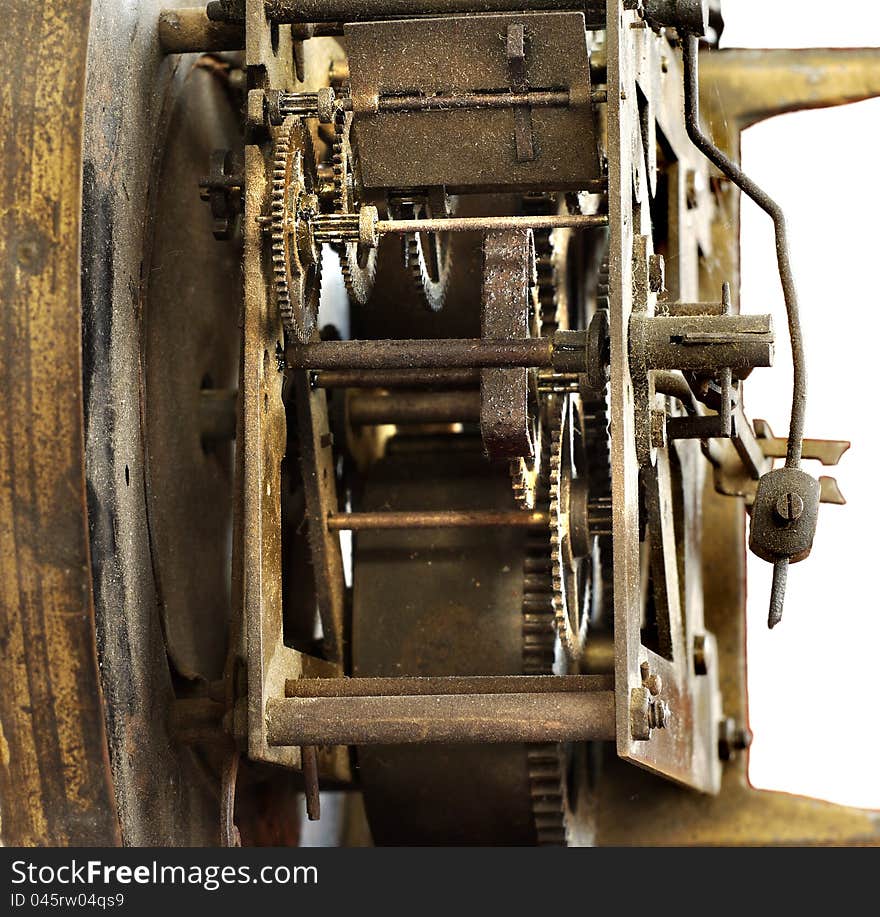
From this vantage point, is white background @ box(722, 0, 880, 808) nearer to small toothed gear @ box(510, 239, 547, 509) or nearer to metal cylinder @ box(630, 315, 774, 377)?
small toothed gear @ box(510, 239, 547, 509)

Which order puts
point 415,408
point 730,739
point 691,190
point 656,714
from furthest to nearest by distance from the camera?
point 730,739, point 691,190, point 415,408, point 656,714

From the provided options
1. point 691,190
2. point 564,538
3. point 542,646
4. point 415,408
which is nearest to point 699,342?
point 564,538

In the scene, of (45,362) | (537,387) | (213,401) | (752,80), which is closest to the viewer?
(45,362)

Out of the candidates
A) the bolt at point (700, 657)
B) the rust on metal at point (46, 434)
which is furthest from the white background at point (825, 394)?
the rust on metal at point (46, 434)

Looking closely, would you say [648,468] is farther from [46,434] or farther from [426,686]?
[46,434]

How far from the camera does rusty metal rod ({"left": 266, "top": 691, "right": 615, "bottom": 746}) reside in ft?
7.38

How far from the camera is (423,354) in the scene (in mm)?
2404

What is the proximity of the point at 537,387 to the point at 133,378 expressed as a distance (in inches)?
23.6

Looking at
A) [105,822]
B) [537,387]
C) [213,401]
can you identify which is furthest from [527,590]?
[105,822]

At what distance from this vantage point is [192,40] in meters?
2.57

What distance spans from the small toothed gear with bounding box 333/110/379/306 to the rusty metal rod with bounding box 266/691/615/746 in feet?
1.86

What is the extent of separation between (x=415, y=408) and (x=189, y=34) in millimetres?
748

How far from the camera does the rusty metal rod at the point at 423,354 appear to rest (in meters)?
2.36

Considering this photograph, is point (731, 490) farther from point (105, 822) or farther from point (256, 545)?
point (105, 822)
